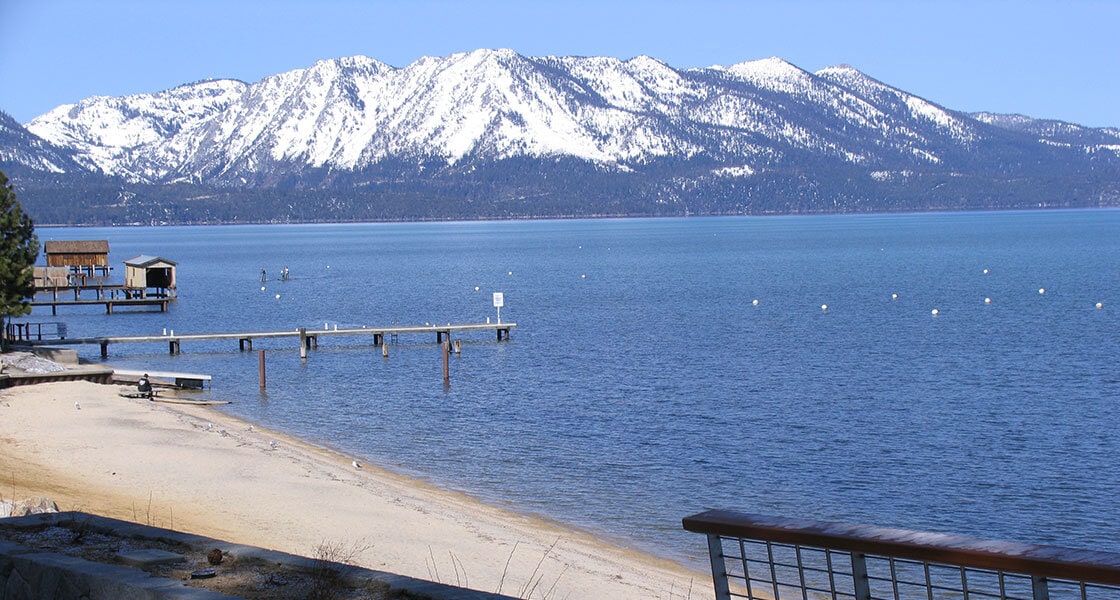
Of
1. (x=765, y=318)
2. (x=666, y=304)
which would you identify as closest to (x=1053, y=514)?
(x=765, y=318)

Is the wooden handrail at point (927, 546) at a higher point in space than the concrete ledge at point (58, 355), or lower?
higher

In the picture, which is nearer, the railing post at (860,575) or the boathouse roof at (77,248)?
the railing post at (860,575)

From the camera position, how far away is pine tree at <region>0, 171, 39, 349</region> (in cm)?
4959

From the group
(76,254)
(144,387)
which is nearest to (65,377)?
(144,387)

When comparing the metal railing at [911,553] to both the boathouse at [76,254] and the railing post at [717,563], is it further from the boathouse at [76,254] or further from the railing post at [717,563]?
the boathouse at [76,254]

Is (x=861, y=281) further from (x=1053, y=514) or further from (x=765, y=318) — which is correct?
(x=1053, y=514)

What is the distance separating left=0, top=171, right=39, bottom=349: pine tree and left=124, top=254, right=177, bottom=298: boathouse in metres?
45.1

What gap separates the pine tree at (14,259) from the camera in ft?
163

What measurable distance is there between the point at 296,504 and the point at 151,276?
78514 millimetres

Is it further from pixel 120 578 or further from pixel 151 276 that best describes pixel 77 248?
pixel 120 578

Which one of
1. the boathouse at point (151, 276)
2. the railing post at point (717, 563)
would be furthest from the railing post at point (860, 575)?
the boathouse at point (151, 276)

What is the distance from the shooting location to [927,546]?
573 centimetres

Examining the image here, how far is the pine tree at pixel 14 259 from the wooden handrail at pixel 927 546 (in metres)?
48.9

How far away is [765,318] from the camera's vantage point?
80125mm
